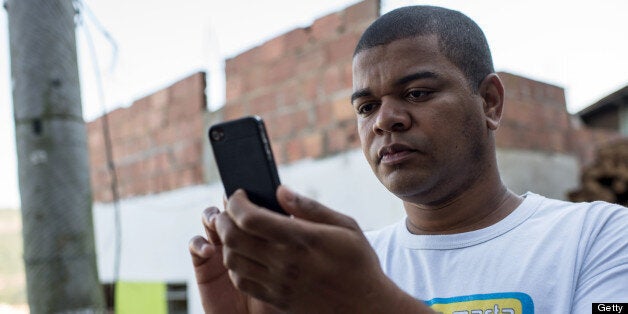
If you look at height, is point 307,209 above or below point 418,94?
below

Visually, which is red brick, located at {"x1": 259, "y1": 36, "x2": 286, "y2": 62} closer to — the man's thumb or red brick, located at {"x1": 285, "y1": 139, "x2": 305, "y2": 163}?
red brick, located at {"x1": 285, "y1": 139, "x2": 305, "y2": 163}

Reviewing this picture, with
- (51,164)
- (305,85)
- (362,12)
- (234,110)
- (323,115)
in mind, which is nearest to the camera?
(51,164)

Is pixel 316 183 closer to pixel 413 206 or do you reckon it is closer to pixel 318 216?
pixel 413 206

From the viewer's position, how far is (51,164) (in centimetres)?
177

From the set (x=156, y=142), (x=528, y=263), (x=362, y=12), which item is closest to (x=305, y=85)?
(x=362, y=12)

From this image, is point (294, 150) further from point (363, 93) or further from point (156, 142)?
point (363, 93)

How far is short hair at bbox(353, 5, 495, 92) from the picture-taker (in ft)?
4.46

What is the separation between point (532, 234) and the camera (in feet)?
3.93

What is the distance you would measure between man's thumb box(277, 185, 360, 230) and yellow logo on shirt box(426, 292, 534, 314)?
0.36 m

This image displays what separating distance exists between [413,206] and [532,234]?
293 millimetres

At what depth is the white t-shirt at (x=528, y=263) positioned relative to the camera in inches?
42.2

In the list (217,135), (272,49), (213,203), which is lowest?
(213,203)

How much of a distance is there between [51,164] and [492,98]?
1.29 meters

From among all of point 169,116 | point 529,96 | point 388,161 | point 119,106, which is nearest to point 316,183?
point 529,96
